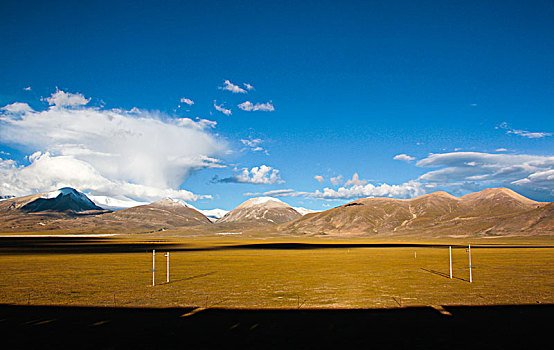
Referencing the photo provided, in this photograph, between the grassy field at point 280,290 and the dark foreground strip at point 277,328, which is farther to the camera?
the grassy field at point 280,290

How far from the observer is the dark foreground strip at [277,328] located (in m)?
15.2

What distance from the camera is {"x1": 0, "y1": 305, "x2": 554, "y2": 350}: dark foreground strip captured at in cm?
1523

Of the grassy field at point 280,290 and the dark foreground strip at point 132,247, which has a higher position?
the grassy field at point 280,290

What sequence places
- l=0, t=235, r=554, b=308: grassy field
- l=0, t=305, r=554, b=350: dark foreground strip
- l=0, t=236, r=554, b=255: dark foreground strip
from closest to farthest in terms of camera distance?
l=0, t=305, r=554, b=350: dark foreground strip < l=0, t=235, r=554, b=308: grassy field < l=0, t=236, r=554, b=255: dark foreground strip

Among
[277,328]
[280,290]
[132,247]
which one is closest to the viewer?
[277,328]

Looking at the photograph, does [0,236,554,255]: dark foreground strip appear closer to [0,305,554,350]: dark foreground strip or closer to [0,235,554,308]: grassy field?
[0,235,554,308]: grassy field

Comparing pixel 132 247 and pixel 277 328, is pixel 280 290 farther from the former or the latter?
pixel 132 247

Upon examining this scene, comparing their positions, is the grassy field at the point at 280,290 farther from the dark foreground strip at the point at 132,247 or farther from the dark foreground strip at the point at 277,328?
the dark foreground strip at the point at 132,247

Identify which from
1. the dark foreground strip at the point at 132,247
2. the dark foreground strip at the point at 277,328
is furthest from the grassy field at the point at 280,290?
the dark foreground strip at the point at 132,247

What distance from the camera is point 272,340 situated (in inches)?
622

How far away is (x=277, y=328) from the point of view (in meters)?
17.7

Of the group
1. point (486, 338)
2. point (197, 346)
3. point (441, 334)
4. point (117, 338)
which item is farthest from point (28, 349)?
point (486, 338)

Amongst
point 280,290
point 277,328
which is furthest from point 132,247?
point 277,328

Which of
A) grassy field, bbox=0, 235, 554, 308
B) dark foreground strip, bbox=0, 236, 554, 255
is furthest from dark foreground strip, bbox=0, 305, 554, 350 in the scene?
dark foreground strip, bbox=0, 236, 554, 255
